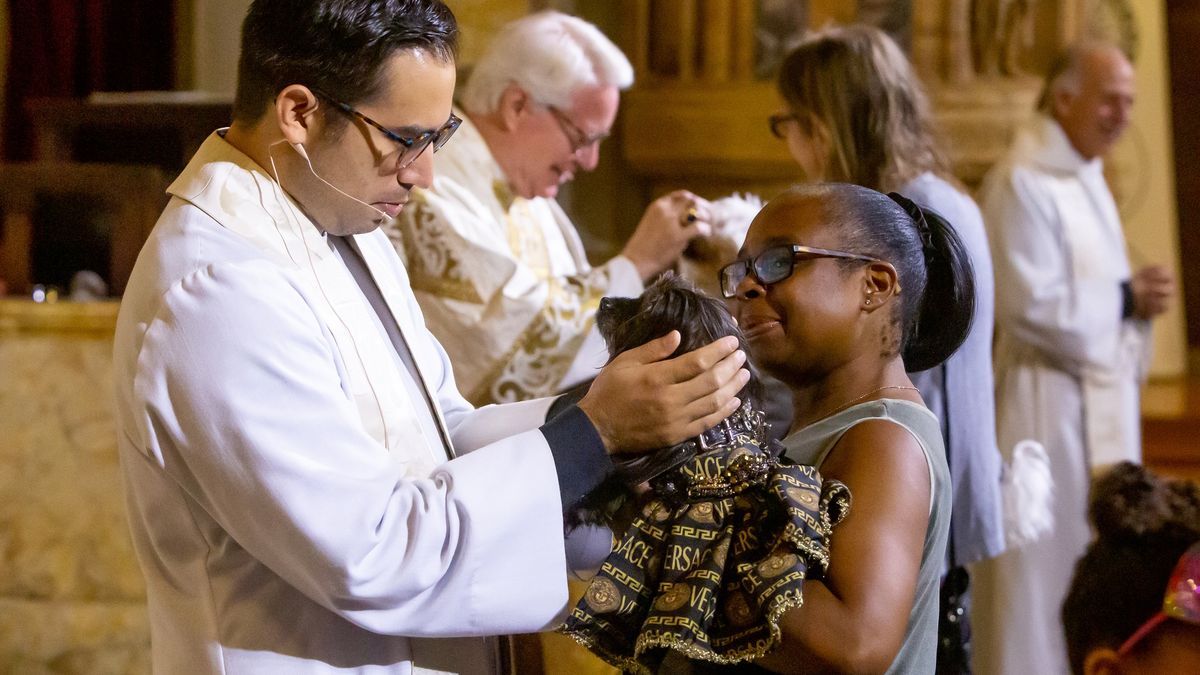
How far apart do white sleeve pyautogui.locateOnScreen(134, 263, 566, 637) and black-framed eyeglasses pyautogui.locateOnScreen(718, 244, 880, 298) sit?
0.34m

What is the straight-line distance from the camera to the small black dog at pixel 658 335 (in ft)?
5.14

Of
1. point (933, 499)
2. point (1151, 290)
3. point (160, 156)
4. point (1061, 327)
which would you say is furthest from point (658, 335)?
point (160, 156)

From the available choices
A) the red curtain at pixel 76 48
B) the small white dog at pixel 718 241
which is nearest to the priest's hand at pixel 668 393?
the small white dog at pixel 718 241

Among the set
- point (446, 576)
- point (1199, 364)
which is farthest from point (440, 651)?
point (1199, 364)

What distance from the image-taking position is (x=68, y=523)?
12.1ft

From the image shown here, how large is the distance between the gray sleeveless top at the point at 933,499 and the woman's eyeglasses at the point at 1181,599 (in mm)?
284

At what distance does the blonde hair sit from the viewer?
277 centimetres

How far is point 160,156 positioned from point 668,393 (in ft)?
12.1

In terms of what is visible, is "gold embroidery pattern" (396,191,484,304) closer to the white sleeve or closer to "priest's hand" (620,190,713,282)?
"priest's hand" (620,190,713,282)

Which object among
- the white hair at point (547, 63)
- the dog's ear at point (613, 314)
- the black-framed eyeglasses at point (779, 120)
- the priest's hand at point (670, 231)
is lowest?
the priest's hand at point (670, 231)

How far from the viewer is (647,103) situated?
5.00 m

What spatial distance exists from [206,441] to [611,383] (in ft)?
1.55

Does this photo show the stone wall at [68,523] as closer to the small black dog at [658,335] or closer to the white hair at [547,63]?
the white hair at [547,63]

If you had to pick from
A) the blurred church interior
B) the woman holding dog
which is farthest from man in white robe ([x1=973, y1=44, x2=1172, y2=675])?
the woman holding dog
